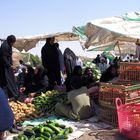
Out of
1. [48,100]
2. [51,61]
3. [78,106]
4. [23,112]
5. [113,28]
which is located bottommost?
[23,112]

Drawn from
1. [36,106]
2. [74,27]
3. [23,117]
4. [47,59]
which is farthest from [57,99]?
[74,27]

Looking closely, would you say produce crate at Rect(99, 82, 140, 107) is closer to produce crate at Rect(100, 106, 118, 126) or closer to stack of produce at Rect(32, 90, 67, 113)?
produce crate at Rect(100, 106, 118, 126)

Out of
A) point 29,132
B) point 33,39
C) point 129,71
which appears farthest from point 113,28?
point 33,39

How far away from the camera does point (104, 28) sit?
8242 mm

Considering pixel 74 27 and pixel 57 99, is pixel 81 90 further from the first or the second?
pixel 74 27

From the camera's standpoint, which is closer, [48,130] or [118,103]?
[48,130]

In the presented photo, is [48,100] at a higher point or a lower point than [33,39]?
lower

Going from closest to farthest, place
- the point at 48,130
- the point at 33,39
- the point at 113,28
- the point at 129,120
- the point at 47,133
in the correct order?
the point at 129,120, the point at 47,133, the point at 48,130, the point at 113,28, the point at 33,39

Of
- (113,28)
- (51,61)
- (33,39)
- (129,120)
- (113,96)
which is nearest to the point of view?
(129,120)

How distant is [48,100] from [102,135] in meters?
2.71

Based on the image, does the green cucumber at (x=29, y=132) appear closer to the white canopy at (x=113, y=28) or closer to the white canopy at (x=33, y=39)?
the white canopy at (x=113, y=28)

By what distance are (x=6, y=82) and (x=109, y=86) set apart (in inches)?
117

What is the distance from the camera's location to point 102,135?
7.10 m

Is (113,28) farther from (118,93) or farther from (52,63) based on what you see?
(52,63)
